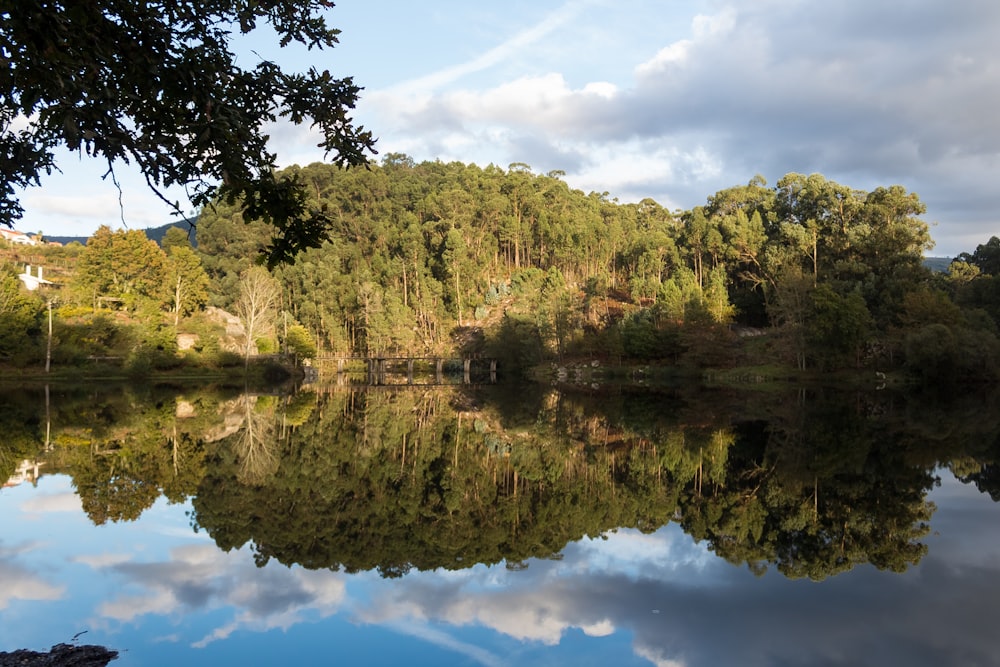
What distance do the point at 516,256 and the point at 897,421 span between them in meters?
83.2

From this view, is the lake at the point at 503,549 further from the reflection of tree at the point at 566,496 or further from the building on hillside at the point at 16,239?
the building on hillside at the point at 16,239

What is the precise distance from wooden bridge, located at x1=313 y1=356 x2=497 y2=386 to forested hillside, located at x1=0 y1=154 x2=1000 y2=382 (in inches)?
77.7

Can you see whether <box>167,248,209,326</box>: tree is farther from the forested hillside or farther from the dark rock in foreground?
the dark rock in foreground

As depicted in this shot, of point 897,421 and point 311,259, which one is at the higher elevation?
point 311,259

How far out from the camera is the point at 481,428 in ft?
90.4

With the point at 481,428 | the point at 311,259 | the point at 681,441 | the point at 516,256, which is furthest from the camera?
the point at 516,256

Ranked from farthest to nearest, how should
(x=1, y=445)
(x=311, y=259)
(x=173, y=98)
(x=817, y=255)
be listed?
(x=311, y=259) < (x=817, y=255) < (x=1, y=445) < (x=173, y=98)

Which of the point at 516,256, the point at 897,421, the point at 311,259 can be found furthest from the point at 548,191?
the point at 897,421

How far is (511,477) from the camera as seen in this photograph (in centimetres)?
1680

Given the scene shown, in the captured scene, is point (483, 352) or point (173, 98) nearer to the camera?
point (173, 98)

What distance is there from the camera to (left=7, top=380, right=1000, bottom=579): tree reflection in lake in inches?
435

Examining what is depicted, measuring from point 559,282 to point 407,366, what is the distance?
22410mm

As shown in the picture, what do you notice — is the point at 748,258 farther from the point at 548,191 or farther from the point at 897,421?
the point at 897,421

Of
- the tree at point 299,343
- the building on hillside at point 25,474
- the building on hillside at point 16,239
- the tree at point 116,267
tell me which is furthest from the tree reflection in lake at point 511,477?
the building on hillside at point 16,239
